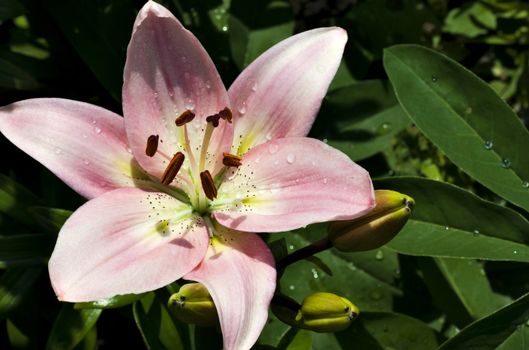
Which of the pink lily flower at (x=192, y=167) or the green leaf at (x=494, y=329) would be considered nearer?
the pink lily flower at (x=192, y=167)

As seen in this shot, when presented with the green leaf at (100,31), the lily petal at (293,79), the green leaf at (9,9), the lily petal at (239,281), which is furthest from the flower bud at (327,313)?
the green leaf at (9,9)

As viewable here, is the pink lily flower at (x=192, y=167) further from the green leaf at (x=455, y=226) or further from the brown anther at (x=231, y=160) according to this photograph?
the green leaf at (x=455, y=226)

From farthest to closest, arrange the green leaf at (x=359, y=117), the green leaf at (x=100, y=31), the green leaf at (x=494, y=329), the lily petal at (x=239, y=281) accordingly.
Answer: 1. the green leaf at (x=359, y=117)
2. the green leaf at (x=100, y=31)
3. the green leaf at (x=494, y=329)
4. the lily petal at (x=239, y=281)

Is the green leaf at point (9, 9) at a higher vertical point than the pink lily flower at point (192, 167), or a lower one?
higher

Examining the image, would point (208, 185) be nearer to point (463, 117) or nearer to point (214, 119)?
point (214, 119)

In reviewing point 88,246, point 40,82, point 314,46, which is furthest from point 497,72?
point 88,246

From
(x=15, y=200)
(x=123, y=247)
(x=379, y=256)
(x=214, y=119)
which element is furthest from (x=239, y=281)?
(x=379, y=256)
